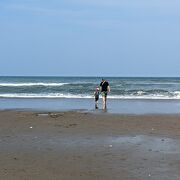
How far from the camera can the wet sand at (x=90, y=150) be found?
7.49 m

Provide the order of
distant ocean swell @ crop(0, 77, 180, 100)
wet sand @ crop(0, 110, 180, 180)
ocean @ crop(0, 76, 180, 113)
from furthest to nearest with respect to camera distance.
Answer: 1. distant ocean swell @ crop(0, 77, 180, 100)
2. ocean @ crop(0, 76, 180, 113)
3. wet sand @ crop(0, 110, 180, 180)

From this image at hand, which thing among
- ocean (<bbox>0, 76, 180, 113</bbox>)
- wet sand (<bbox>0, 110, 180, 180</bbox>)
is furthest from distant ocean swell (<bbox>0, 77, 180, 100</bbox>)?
wet sand (<bbox>0, 110, 180, 180</bbox>)

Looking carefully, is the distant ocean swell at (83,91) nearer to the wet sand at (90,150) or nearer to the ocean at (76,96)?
the ocean at (76,96)

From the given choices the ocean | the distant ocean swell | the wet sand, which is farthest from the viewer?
the distant ocean swell

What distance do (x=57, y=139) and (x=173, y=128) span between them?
4.02m

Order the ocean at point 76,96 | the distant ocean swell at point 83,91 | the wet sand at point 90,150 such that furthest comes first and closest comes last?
the distant ocean swell at point 83,91, the ocean at point 76,96, the wet sand at point 90,150

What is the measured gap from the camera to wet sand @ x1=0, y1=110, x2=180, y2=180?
7488mm

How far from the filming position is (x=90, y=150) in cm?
961

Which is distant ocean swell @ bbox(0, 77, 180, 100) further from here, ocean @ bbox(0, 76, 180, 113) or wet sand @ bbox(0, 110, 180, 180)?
wet sand @ bbox(0, 110, 180, 180)

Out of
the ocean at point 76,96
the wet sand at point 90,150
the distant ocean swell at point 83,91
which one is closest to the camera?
the wet sand at point 90,150

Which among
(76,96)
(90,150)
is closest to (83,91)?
(76,96)

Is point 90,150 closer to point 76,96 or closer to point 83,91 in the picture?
point 76,96

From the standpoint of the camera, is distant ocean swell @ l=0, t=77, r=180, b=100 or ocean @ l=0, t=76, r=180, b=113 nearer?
ocean @ l=0, t=76, r=180, b=113

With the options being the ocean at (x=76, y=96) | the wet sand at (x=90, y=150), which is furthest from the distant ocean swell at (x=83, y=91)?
the wet sand at (x=90, y=150)
